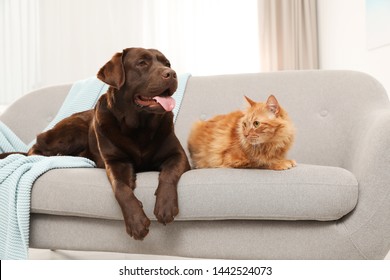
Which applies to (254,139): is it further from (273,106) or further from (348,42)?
(348,42)

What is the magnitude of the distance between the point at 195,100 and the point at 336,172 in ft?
3.50

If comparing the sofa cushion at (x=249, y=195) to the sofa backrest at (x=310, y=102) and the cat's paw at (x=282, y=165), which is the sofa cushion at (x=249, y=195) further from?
the sofa backrest at (x=310, y=102)

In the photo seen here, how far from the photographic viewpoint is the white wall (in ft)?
9.41

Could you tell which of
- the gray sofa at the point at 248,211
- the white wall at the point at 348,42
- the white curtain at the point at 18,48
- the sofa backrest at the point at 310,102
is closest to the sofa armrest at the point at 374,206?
the gray sofa at the point at 248,211

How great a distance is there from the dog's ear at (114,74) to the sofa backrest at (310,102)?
0.75 metres

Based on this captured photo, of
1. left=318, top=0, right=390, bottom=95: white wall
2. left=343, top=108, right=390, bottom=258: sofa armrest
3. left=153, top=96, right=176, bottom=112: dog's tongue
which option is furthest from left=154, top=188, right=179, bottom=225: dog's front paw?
left=318, top=0, right=390, bottom=95: white wall

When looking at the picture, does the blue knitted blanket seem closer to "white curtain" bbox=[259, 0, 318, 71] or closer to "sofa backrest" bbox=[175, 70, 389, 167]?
"sofa backrest" bbox=[175, 70, 389, 167]

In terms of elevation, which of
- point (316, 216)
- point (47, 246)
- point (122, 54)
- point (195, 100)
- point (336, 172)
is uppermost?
point (122, 54)

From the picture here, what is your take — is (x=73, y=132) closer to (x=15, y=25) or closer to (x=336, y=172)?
(x=336, y=172)

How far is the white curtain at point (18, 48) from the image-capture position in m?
3.91

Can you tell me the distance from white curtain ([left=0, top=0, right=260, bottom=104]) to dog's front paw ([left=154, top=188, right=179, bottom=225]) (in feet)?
9.60

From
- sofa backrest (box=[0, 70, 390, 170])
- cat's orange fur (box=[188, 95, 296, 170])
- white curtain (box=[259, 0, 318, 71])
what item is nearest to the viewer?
cat's orange fur (box=[188, 95, 296, 170])
